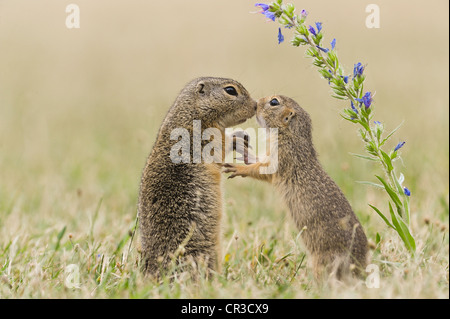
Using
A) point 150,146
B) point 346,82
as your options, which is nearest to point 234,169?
point 346,82

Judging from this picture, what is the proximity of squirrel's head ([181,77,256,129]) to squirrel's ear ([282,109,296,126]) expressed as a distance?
42 cm

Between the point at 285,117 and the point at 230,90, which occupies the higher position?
the point at 230,90

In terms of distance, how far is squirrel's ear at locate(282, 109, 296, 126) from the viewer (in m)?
5.83

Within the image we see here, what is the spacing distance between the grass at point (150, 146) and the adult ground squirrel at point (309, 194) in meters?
0.18

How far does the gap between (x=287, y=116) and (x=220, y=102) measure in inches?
24.9

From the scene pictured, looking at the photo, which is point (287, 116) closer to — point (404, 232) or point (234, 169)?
point (234, 169)

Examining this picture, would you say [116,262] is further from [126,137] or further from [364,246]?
[126,137]

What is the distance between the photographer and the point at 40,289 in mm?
4559

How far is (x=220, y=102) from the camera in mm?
5996

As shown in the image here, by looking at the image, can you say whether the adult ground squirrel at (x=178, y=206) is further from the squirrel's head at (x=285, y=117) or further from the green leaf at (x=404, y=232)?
the green leaf at (x=404, y=232)

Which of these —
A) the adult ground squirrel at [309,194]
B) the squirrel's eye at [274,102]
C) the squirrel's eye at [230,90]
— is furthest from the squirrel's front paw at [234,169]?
the squirrel's eye at [230,90]

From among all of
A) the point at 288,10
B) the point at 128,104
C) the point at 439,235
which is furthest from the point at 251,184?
the point at 128,104

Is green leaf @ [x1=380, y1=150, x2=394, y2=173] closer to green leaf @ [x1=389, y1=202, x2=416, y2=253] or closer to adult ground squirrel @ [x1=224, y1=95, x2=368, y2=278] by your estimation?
green leaf @ [x1=389, y1=202, x2=416, y2=253]
